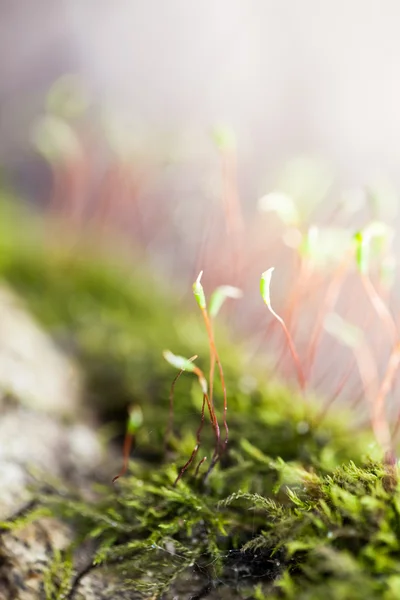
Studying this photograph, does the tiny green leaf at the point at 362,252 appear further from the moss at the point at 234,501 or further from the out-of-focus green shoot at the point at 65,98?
the out-of-focus green shoot at the point at 65,98

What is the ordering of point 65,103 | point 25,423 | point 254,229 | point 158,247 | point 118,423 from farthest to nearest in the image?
1. point 158,247
2. point 254,229
3. point 65,103
4. point 118,423
5. point 25,423

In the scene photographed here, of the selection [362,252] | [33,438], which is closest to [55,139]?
[33,438]

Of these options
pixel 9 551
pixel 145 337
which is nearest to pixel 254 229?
pixel 145 337

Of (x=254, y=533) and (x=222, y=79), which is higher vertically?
(x=222, y=79)

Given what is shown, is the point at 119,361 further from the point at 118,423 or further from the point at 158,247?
the point at 158,247

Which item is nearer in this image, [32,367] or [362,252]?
[362,252]

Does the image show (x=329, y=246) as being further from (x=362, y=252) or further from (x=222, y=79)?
(x=222, y=79)

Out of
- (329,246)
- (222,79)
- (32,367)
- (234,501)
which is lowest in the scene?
(32,367)

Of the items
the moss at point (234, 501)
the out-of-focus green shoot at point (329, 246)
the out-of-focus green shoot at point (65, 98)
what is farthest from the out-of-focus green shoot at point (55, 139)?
the out-of-focus green shoot at point (329, 246)
